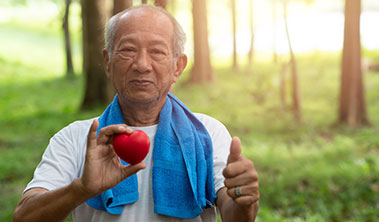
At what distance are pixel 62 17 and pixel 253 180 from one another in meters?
24.7

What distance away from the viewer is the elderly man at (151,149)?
2404 mm

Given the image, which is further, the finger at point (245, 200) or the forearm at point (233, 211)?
the forearm at point (233, 211)

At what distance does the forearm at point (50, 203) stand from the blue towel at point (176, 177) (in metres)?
0.27

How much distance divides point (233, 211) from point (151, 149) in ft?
1.96

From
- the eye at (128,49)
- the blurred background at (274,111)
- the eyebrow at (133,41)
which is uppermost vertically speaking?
the eyebrow at (133,41)

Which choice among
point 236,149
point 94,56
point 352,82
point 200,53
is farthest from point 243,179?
point 200,53

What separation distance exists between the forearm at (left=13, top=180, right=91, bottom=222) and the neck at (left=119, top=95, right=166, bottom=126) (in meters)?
0.63

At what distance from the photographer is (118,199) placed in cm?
239

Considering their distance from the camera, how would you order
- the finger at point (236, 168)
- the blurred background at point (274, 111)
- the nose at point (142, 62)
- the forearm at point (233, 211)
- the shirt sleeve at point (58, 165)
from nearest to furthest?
the finger at point (236, 168)
the forearm at point (233, 211)
the shirt sleeve at point (58, 165)
the nose at point (142, 62)
the blurred background at point (274, 111)

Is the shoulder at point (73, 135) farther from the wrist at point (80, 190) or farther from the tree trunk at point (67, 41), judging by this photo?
the tree trunk at point (67, 41)

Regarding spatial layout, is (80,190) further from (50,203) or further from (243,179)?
(243,179)

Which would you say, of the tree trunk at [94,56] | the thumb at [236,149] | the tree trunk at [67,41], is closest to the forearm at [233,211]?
the thumb at [236,149]

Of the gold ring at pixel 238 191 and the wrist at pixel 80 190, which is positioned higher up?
the wrist at pixel 80 190

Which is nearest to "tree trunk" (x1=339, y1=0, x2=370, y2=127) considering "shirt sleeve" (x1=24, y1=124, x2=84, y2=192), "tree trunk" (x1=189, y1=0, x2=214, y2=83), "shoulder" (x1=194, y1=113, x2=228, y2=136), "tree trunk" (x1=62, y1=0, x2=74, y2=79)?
"tree trunk" (x1=189, y1=0, x2=214, y2=83)
